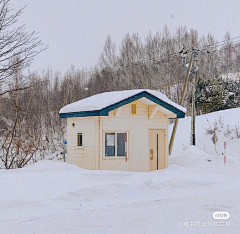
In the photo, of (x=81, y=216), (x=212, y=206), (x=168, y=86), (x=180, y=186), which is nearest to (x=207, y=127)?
(x=168, y=86)

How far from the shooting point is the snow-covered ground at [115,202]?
26.4ft

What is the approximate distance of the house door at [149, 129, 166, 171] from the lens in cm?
1764

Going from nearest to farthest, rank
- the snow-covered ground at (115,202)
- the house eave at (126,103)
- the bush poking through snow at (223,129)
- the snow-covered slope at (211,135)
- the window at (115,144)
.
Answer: the snow-covered ground at (115,202), the house eave at (126,103), the window at (115,144), the snow-covered slope at (211,135), the bush poking through snow at (223,129)

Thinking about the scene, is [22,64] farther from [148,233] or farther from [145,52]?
[145,52]

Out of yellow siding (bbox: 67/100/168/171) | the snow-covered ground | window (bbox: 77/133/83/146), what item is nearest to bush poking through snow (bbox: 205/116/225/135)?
yellow siding (bbox: 67/100/168/171)

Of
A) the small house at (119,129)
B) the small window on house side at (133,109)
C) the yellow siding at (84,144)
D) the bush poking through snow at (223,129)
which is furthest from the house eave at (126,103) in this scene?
the bush poking through snow at (223,129)

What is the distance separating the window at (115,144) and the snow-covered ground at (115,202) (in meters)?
2.18

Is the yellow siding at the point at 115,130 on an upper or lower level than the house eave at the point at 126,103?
lower

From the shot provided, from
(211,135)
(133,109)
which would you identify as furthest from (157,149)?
(211,135)

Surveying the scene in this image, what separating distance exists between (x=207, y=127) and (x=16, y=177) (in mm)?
22462

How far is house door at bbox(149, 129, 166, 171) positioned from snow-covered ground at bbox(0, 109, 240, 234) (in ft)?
8.71

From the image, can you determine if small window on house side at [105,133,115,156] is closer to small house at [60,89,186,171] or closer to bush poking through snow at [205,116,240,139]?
small house at [60,89,186,171]

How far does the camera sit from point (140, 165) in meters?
17.0

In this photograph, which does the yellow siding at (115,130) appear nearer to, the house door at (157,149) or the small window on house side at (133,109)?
the small window on house side at (133,109)
